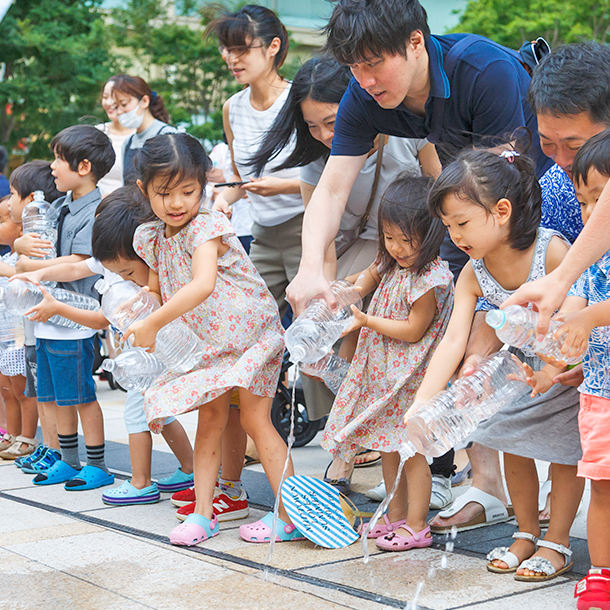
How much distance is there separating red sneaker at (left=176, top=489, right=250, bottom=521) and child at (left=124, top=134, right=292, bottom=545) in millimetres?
203

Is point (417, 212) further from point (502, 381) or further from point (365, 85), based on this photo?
point (502, 381)

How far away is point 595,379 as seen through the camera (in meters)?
2.60

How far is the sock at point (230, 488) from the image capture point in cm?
382

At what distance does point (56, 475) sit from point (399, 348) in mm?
2178

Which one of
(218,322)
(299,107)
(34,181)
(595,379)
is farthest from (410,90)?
(34,181)

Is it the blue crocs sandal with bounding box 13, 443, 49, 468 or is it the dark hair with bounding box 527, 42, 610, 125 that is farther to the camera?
the blue crocs sandal with bounding box 13, 443, 49, 468

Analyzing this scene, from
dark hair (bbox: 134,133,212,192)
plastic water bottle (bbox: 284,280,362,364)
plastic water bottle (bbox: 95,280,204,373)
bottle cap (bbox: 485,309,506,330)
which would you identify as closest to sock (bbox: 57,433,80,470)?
plastic water bottle (bbox: 95,280,204,373)

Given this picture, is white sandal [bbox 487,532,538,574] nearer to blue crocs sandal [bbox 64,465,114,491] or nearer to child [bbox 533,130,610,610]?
child [bbox 533,130,610,610]

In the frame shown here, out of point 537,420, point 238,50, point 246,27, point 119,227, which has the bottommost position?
point 537,420

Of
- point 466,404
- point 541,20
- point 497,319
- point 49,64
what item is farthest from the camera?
point 49,64

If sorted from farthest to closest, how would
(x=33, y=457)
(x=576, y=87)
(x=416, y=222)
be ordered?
(x=33, y=457)
(x=416, y=222)
(x=576, y=87)

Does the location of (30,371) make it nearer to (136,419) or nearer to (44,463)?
(44,463)

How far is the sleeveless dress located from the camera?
2828 millimetres

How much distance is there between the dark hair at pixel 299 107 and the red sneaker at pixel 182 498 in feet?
5.43
